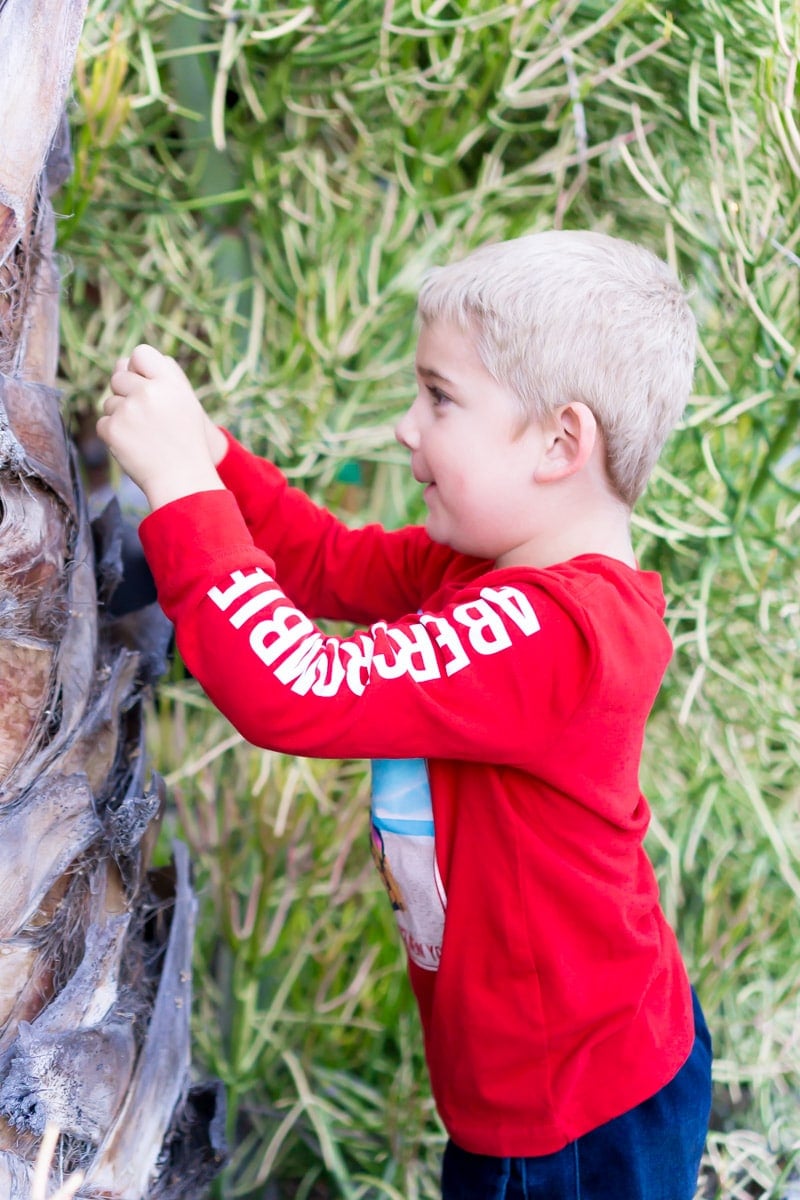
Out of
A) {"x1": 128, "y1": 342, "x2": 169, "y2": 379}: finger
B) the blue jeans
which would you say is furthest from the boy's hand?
the blue jeans

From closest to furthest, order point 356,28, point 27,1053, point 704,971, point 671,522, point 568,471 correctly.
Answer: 1. point 27,1053
2. point 568,471
3. point 356,28
4. point 671,522
5. point 704,971

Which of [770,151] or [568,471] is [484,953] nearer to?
[568,471]

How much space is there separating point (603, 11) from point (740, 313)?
0.31 metres

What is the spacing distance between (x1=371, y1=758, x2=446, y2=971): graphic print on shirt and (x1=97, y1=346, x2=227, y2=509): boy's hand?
248mm

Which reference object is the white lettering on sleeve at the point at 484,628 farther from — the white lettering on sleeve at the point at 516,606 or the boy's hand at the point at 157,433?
the boy's hand at the point at 157,433

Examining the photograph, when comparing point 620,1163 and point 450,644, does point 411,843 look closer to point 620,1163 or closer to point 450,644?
point 450,644

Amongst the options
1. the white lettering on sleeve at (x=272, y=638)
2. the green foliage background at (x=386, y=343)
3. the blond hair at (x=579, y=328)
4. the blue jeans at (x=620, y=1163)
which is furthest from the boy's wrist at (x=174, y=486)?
the blue jeans at (x=620, y=1163)

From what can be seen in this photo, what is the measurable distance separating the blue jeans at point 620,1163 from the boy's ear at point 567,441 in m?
0.47

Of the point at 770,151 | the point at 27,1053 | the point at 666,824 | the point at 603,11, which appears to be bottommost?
the point at 666,824

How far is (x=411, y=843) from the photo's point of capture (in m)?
0.80

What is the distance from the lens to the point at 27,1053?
1.99ft

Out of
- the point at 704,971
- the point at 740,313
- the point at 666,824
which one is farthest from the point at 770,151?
the point at 704,971

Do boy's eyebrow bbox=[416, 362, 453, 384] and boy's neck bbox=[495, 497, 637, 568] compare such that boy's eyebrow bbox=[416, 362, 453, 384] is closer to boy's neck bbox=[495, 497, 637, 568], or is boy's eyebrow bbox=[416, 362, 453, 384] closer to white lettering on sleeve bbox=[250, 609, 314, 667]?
boy's neck bbox=[495, 497, 637, 568]

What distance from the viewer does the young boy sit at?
70 centimetres
